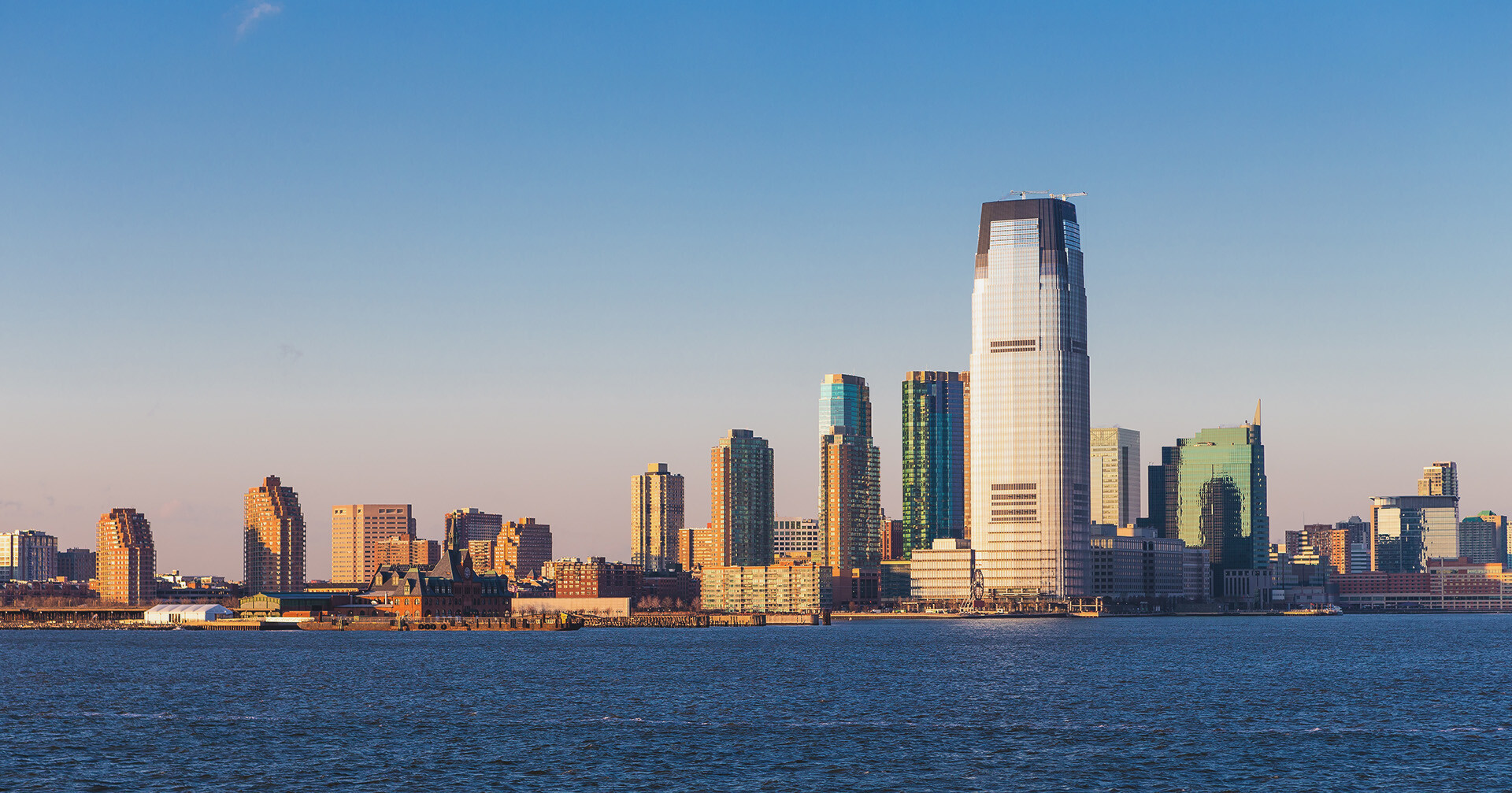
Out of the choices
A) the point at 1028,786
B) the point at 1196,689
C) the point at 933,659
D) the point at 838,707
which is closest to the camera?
the point at 1028,786

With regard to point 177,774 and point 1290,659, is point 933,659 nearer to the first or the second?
point 1290,659

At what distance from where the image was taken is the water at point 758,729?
90500 millimetres

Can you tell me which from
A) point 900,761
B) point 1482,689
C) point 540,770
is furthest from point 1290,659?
point 540,770

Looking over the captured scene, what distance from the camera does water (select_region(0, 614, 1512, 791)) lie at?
90.5 m

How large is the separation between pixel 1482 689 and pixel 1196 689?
23.2m

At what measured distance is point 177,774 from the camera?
9112 centimetres

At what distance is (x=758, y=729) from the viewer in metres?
111

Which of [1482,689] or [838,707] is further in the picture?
[1482,689]

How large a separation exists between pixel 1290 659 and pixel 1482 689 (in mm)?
52636

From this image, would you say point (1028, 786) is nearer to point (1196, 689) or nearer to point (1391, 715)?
point (1391, 715)

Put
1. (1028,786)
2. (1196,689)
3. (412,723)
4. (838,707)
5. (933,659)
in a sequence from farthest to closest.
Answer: (933,659)
(1196,689)
(838,707)
(412,723)
(1028,786)

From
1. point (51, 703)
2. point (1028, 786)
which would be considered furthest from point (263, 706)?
point (1028, 786)

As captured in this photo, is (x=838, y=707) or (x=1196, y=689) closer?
(x=838, y=707)

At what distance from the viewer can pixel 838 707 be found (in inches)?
4970
